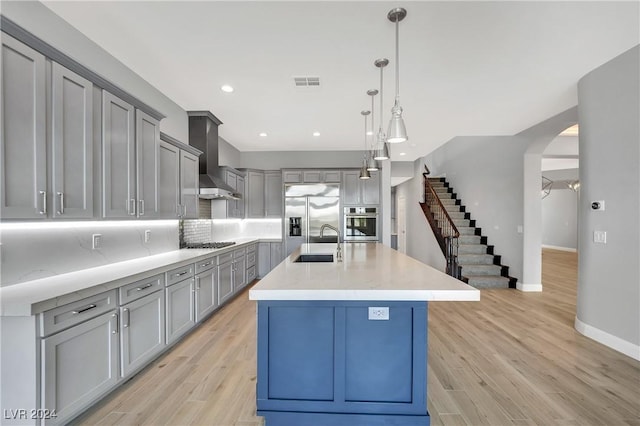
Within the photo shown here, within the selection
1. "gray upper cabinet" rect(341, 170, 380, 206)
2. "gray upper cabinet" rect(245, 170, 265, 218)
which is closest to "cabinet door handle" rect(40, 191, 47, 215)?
"gray upper cabinet" rect(245, 170, 265, 218)

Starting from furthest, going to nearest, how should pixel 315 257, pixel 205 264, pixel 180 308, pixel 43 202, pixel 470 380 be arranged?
pixel 205 264 → pixel 315 257 → pixel 180 308 → pixel 470 380 → pixel 43 202

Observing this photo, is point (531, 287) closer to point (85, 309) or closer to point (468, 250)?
point (468, 250)

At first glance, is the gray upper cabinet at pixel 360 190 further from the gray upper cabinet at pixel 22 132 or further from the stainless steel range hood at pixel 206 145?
the gray upper cabinet at pixel 22 132

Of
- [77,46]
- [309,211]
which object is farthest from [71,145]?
[309,211]

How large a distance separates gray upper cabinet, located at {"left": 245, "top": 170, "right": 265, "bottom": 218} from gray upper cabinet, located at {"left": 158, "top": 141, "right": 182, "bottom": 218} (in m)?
2.55

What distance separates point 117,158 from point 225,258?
2082mm

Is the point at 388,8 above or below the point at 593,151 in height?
above

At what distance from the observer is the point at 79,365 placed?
1.77m

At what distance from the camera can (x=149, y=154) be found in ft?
9.46

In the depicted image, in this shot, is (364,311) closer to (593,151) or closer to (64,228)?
(64,228)

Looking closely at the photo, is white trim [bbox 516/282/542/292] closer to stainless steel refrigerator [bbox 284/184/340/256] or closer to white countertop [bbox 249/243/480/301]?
stainless steel refrigerator [bbox 284/184/340/256]

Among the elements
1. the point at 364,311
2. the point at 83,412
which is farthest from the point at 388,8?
the point at 83,412

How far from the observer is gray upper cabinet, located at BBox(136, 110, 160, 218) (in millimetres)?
2701

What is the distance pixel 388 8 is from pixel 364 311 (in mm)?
2214
